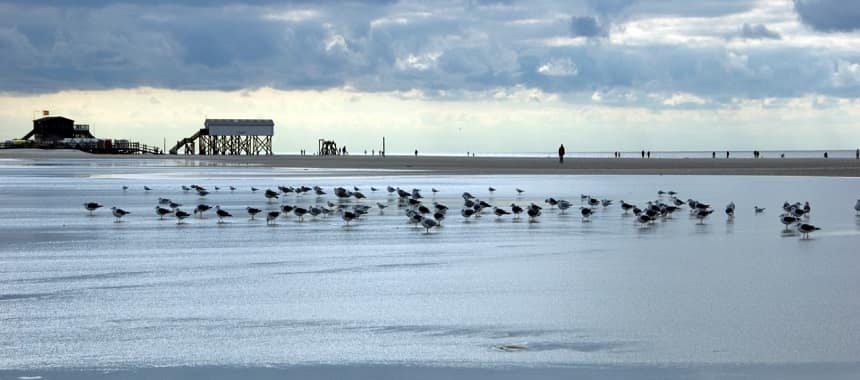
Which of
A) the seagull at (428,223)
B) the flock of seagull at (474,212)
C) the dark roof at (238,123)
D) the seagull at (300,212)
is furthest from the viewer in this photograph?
the dark roof at (238,123)

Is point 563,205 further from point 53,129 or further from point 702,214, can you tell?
point 53,129

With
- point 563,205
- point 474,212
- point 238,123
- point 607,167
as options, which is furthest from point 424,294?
point 238,123

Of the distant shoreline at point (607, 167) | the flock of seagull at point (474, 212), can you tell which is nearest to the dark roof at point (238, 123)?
the distant shoreline at point (607, 167)

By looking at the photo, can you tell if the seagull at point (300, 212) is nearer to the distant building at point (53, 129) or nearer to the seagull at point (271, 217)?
the seagull at point (271, 217)

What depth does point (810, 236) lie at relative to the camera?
60.6ft

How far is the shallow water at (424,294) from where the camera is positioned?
8.57 meters

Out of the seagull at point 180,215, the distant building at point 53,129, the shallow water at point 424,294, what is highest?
the distant building at point 53,129

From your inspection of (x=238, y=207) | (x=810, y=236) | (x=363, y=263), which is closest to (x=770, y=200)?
(x=810, y=236)

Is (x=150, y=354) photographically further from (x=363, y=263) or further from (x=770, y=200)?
(x=770, y=200)

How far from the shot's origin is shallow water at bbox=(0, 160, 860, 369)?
8.57 meters

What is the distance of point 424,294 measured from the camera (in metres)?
11.6

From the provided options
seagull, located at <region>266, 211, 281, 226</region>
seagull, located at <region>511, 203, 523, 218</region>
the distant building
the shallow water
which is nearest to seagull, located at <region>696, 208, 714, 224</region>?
the shallow water

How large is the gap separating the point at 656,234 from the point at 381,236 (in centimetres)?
490

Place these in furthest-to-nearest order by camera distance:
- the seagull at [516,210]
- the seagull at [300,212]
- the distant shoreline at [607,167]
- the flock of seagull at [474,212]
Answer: the distant shoreline at [607,167] < the seagull at [516,210] < the seagull at [300,212] < the flock of seagull at [474,212]
